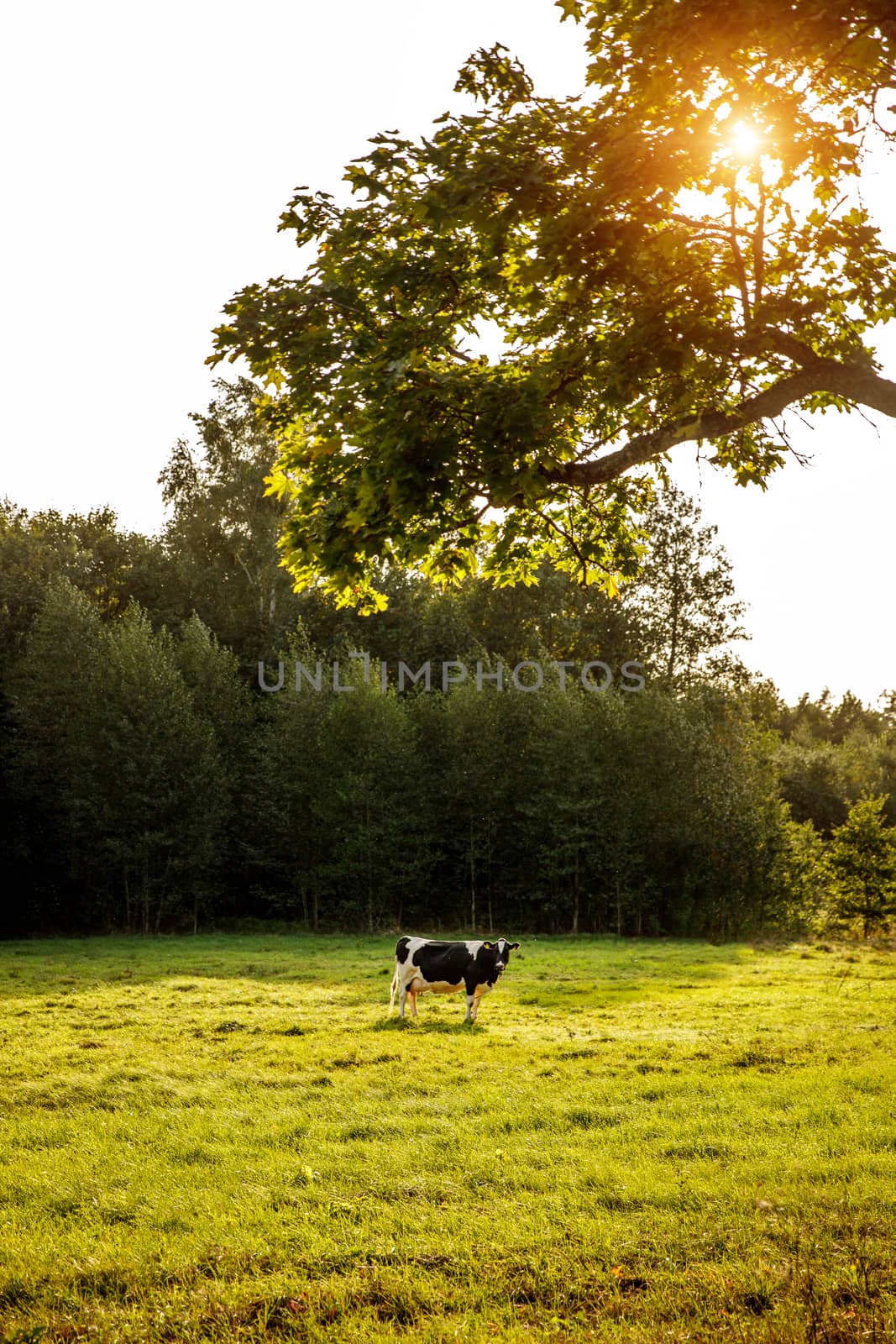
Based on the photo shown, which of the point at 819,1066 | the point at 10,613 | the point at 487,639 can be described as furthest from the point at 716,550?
the point at 819,1066

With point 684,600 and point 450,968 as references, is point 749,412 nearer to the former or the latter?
point 450,968

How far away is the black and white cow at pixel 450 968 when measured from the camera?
16094 millimetres

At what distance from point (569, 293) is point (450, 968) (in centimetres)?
1178

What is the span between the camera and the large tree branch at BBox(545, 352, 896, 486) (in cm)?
732

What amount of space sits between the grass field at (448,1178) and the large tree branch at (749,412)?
550 centimetres

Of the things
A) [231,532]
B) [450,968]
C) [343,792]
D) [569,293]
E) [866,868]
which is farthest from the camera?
[231,532]

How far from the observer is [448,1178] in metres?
7.83

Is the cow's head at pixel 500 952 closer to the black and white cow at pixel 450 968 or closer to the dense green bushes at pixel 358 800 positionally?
the black and white cow at pixel 450 968

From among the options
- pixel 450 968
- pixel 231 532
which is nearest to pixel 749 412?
pixel 450 968

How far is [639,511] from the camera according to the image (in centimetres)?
1014

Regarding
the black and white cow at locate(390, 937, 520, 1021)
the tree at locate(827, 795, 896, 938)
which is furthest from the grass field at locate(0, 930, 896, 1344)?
the tree at locate(827, 795, 896, 938)

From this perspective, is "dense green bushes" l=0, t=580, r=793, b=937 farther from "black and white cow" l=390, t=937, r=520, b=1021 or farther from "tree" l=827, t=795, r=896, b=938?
"black and white cow" l=390, t=937, r=520, b=1021

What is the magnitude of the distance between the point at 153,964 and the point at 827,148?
24395 mm

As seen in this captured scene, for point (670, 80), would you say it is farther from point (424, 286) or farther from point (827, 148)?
point (424, 286)
